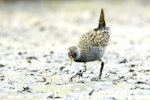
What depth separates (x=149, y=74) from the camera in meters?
10.5

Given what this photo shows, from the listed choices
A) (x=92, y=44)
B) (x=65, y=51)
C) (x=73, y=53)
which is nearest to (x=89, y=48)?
(x=92, y=44)

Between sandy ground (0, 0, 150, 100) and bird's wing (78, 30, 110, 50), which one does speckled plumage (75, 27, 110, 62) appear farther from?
sandy ground (0, 0, 150, 100)

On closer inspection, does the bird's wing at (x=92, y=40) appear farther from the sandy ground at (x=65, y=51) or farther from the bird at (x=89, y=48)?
the sandy ground at (x=65, y=51)

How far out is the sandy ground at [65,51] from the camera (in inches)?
355

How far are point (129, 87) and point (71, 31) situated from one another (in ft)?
38.0

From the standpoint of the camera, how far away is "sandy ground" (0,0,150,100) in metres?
9.02

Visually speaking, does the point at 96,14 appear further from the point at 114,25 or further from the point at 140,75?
the point at 140,75

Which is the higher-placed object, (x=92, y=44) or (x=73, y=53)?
(x=92, y=44)

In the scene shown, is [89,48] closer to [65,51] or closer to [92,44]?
[92,44]

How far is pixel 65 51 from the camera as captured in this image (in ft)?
47.5

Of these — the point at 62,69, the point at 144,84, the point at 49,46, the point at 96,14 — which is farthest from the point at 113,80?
the point at 96,14

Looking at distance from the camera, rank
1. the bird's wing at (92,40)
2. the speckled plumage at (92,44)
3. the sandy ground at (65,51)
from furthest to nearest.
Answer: the bird's wing at (92,40), the speckled plumage at (92,44), the sandy ground at (65,51)

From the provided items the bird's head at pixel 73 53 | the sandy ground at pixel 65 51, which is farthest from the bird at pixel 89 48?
the sandy ground at pixel 65 51

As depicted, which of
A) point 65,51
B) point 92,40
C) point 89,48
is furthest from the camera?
point 65,51
